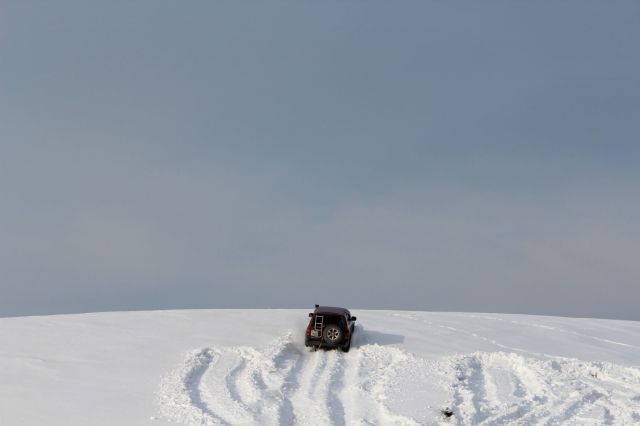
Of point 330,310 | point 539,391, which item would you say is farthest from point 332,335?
point 539,391

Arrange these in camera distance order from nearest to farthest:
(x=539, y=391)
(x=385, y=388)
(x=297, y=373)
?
(x=385, y=388), (x=539, y=391), (x=297, y=373)

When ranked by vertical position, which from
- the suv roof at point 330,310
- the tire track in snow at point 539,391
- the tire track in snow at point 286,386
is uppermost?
the suv roof at point 330,310

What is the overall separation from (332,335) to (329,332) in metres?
0.13

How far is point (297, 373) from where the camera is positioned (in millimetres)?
14578

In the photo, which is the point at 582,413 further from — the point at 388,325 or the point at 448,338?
the point at 388,325

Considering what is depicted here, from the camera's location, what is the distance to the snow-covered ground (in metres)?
11.6

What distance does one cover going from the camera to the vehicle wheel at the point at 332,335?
16.6 metres

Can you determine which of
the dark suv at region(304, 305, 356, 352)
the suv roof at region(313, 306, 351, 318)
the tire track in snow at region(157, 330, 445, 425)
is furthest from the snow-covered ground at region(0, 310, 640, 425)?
the suv roof at region(313, 306, 351, 318)

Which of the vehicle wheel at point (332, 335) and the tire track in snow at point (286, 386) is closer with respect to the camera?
the tire track in snow at point (286, 386)

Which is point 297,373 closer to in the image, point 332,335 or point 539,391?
point 332,335

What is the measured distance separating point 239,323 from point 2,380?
8.42 m

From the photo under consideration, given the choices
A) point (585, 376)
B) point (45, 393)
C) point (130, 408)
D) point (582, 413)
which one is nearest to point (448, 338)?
point (585, 376)

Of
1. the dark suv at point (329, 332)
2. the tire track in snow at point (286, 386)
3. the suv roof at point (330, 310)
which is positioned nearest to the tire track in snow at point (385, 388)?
the tire track in snow at point (286, 386)

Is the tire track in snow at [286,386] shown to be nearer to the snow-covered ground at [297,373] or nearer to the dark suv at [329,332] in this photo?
the snow-covered ground at [297,373]
